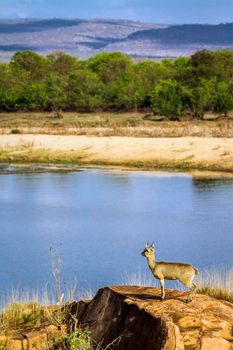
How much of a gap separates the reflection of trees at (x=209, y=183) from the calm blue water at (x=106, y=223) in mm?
39

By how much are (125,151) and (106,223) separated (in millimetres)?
17891

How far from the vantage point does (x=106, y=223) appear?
83.8 feet

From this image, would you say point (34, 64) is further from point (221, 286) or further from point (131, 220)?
point (221, 286)

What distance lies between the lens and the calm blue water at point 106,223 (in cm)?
1864

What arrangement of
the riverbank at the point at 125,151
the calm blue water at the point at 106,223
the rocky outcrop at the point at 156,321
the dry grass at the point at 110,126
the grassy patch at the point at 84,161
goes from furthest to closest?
1. the dry grass at the point at 110,126
2. the riverbank at the point at 125,151
3. the grassy patch at the point at 84,161
4. the calm blue water at the point at 106,223
5. the rocky outcrop at the point at 156,321

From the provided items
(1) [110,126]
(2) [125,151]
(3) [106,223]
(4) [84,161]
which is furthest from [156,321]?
(1) [110,126]

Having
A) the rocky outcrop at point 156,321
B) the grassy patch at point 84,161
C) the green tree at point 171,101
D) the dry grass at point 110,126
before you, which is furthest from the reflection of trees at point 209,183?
the green tree at point 171,101

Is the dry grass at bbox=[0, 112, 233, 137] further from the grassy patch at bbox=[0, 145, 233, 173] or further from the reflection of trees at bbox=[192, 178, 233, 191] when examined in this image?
the reflection of trees at bbox=[192, 178, 233, 191]

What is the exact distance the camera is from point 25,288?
15.8 meters

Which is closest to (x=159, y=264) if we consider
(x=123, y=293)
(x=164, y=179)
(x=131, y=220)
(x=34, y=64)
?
(x=123, y=293)

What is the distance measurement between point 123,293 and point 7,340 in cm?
143

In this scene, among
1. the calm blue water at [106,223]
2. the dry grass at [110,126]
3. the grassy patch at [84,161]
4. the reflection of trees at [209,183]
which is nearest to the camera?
the calm blue water at [106,223]

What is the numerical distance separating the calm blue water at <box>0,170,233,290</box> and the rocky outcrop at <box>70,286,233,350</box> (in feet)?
20.8

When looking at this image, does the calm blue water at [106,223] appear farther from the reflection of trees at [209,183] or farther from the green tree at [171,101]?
the green tree at [171,101]
